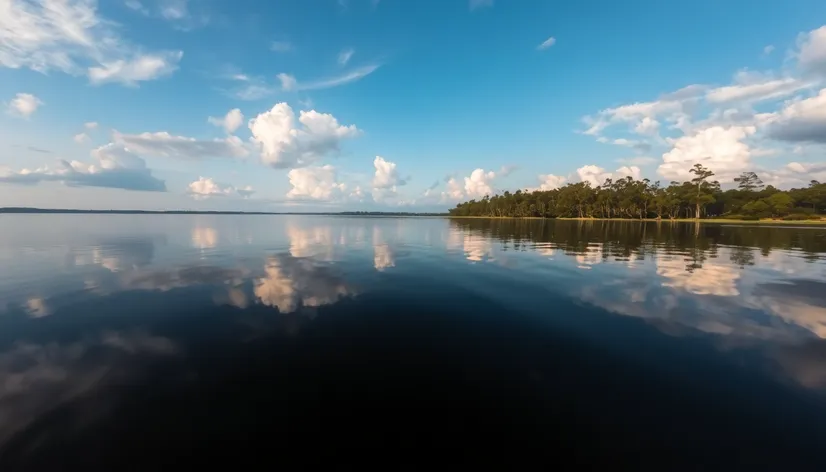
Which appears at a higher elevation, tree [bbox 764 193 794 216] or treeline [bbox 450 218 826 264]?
tree [bbox 764 193 794 216]

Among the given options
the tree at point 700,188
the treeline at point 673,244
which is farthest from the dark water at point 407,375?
the tree at point 700,188

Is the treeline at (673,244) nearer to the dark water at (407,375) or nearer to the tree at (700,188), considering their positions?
the dark water at (407,375)

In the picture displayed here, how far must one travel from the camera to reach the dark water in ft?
24.4

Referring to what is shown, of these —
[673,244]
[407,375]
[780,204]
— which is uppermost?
[780,204]

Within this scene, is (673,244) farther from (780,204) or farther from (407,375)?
(780,204)

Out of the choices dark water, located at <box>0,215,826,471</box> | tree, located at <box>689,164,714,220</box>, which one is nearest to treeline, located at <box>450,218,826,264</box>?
dark water, located at <box>0,215,826,471</box>

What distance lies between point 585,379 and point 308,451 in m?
8.62

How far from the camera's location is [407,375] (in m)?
10.5

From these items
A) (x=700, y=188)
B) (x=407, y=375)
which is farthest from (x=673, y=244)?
(x=700, y=188)

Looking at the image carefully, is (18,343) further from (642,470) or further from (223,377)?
(642,470)

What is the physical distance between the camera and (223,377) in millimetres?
10328

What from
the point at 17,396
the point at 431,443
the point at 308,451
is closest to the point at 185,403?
the point at 308,451

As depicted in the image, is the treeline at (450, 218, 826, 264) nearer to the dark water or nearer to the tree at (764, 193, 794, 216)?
the dark water

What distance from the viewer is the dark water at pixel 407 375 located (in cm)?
745
